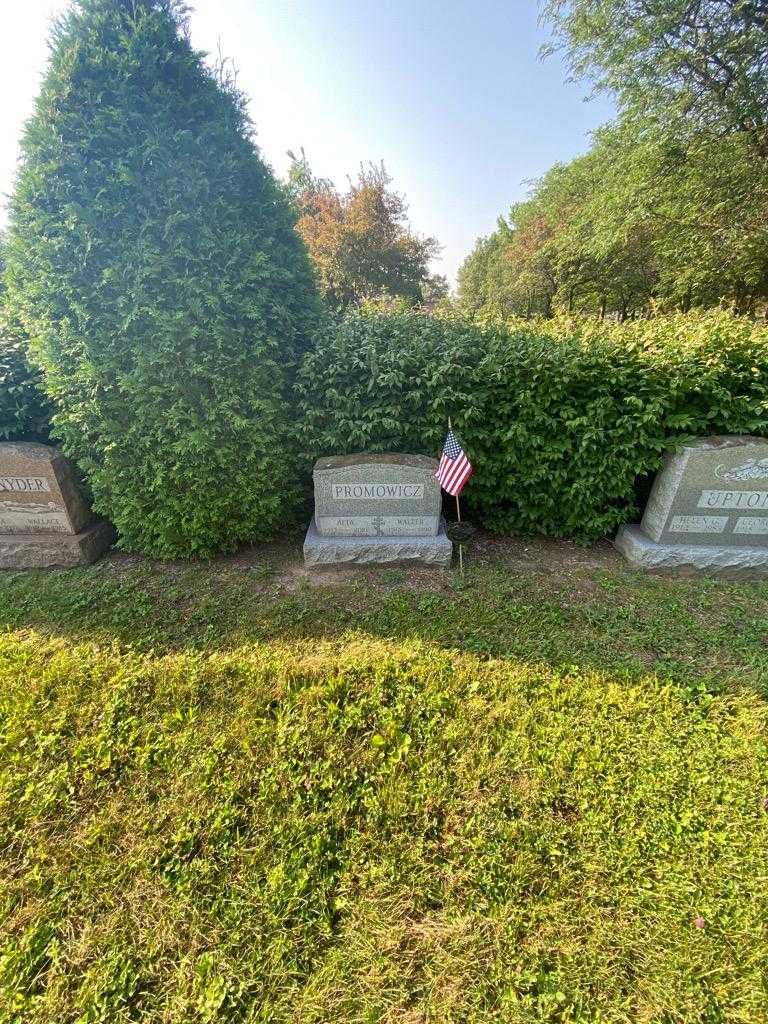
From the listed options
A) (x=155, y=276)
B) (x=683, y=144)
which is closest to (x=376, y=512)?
(x=155, y=276)

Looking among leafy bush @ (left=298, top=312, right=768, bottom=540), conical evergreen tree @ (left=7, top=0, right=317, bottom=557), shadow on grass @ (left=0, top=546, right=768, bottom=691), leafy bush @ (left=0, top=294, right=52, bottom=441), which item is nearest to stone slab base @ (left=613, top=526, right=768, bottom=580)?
shadow on grass @ (left=0, top=546, right=768, bottom=691)

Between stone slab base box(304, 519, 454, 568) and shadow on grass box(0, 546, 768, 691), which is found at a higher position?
stone slab base box(304, 519, 454, 568)

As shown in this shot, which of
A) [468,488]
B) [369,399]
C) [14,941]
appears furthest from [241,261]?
[14,941]

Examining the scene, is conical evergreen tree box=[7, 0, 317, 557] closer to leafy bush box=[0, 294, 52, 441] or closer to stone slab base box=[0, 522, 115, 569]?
leafy bush box=[0, 294, 52, 441]

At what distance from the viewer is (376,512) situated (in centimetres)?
365

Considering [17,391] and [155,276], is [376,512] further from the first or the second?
[17,391]

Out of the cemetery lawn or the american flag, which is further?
the american flag

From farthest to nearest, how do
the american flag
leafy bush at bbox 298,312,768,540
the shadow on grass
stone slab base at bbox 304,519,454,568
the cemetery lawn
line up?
stone slab base at bbox 304,519,454,568, leafy bush at bbox 298,312,768,540, the american flag, the shadow on grass, the cemetery lawn

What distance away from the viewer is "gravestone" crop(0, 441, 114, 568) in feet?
11.5

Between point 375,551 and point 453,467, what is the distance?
102 centimetres

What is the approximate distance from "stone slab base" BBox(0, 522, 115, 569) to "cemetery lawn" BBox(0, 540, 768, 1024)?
780 millimetres

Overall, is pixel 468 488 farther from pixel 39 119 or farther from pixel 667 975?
→ pixel 39 119

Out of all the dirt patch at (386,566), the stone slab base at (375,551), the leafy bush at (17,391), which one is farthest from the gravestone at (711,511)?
the leafy bush at (17,391)

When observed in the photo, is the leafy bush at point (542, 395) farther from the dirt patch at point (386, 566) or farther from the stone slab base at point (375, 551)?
the stone slab base at point (375, 551)
